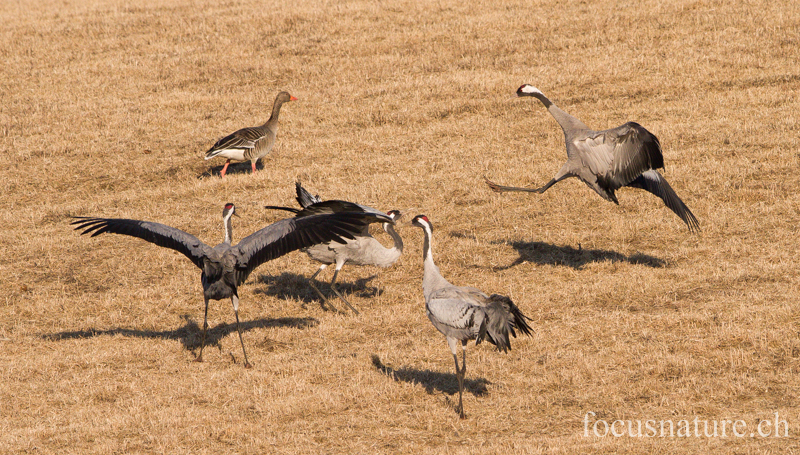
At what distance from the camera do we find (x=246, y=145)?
643 inches

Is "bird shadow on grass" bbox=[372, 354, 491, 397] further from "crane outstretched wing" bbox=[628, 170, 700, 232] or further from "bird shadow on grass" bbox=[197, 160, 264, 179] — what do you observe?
"bird shadow on grass" bbox=[197, 160, 264, 179]

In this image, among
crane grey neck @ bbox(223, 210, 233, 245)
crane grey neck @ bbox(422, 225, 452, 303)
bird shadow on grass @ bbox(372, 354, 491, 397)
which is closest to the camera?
crane grey neck @ bbox(422, 225, 452, 303)

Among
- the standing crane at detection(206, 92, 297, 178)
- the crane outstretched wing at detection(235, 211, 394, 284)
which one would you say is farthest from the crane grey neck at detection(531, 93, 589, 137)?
the standing crane at detection(206, 92, 297, 178)

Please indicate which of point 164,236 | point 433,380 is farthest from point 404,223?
point 433,380

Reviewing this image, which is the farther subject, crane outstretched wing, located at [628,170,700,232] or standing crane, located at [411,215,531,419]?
crane outstretched wing, located at [628,170,700,232]

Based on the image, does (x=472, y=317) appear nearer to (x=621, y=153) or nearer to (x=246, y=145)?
(x=621, y=153)

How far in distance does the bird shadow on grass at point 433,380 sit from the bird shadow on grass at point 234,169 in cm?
869

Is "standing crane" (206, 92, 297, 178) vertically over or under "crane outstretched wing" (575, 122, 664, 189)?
over

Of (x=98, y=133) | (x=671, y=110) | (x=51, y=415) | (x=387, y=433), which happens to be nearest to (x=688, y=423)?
(x=387, y=433)

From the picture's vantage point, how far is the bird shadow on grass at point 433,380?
8813mm

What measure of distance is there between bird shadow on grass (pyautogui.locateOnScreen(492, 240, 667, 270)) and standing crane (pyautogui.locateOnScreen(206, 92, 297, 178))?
19.6ft

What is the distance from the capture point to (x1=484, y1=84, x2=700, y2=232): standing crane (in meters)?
11.6

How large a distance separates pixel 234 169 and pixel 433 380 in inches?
383

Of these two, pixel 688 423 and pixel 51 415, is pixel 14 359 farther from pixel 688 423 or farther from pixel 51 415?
pixel 688 423
